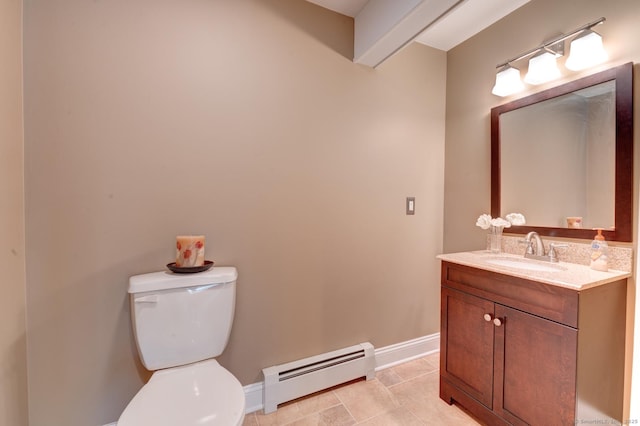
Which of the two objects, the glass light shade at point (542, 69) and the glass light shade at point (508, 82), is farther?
the glass light shade at point (508, 82)

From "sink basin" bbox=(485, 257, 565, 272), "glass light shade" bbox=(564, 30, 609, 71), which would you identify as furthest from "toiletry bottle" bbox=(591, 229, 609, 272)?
"glass light shade" bbox=(564, 30, 609, 71)

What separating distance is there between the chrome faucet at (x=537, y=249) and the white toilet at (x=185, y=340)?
66.8 inches

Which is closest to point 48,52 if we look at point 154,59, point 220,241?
point 154,59

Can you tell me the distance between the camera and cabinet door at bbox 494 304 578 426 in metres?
1.04

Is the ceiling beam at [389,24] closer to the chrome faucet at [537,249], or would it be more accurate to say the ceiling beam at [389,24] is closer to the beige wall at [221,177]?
the beige wall at [221,177]

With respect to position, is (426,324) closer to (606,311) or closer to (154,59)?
(606,311)

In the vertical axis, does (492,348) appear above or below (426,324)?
above

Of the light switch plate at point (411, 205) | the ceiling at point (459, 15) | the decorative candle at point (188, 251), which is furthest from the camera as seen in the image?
the light switch plate at point (411, 205)

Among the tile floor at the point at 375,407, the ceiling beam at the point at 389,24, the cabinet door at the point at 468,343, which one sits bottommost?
the tile floor at the point at 375,407

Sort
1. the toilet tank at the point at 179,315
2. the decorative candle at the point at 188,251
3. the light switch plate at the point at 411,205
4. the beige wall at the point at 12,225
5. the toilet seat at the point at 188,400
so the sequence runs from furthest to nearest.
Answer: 1. the light switch plate at the point at 411,205
2. the decorative candle at the point at 188,251
3. the toilet tank at the point at 179,315
4. the beige wall at the point at 12,225
5. the toilet seat at the point at 188,400

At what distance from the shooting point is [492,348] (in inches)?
51.4

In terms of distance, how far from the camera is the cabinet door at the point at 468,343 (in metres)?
1.33

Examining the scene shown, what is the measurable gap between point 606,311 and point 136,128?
7.59 feet

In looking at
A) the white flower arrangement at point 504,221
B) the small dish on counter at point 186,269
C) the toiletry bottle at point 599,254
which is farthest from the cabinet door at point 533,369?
the small dish on counter at point 186,269
